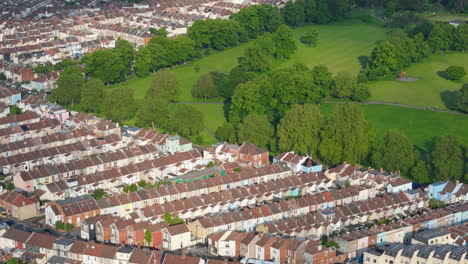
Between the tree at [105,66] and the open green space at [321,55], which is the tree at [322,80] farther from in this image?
the tree at [105,66]

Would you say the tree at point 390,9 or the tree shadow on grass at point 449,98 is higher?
the tree at point 390,9

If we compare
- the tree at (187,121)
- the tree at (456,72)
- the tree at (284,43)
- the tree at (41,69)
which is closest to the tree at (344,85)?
the tree at (456,72)

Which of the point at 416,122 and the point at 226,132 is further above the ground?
the point at 226,132

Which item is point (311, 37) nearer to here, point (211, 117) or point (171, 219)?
point (211, 117)

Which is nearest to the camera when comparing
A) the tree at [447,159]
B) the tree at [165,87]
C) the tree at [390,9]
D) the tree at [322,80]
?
the tree at [447,159]

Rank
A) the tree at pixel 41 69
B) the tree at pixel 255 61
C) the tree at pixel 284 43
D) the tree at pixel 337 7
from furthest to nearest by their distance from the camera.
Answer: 1. the tree at pixel 337 7
2. the tree at pixel 284 43
3. the tree at pixel 41 69
4. the tree at pixel 255 61

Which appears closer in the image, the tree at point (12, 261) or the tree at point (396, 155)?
the tree at point (12, 261)

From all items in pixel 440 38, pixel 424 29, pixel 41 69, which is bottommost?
pixel 41 69

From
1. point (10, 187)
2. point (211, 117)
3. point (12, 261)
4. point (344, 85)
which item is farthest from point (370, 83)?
point (12, 261)
